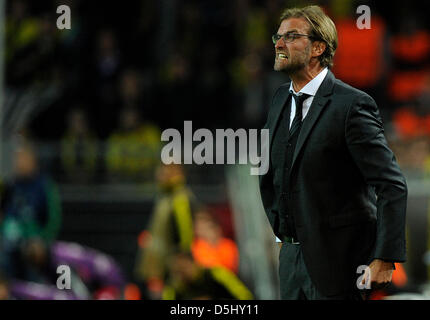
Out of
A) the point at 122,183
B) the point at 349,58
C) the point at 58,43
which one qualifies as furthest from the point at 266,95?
the point at 58,43

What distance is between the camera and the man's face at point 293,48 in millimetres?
3354

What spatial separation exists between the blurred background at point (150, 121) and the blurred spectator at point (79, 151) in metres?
0.01

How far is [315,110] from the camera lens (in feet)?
11.1

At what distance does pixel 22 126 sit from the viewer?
37.8 ft

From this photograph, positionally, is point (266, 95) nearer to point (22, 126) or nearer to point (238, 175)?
point (238, 175)

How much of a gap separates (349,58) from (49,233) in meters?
4.01

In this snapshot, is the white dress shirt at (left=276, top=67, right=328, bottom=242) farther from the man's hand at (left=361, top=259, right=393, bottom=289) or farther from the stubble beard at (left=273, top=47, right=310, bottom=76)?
the man's hand at (left=361, top=259, right=393, bottom=289)

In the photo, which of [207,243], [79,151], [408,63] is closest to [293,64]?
[207,243]

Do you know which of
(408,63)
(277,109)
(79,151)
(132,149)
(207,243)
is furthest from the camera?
(408,63)

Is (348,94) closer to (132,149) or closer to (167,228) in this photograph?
(167,228)

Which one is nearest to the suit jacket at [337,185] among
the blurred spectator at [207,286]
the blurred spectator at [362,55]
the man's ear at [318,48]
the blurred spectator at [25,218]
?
the man's ear at [318,48]

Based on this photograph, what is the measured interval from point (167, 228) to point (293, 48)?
5.56 meters

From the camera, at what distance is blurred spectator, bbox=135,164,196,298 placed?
868 cm
